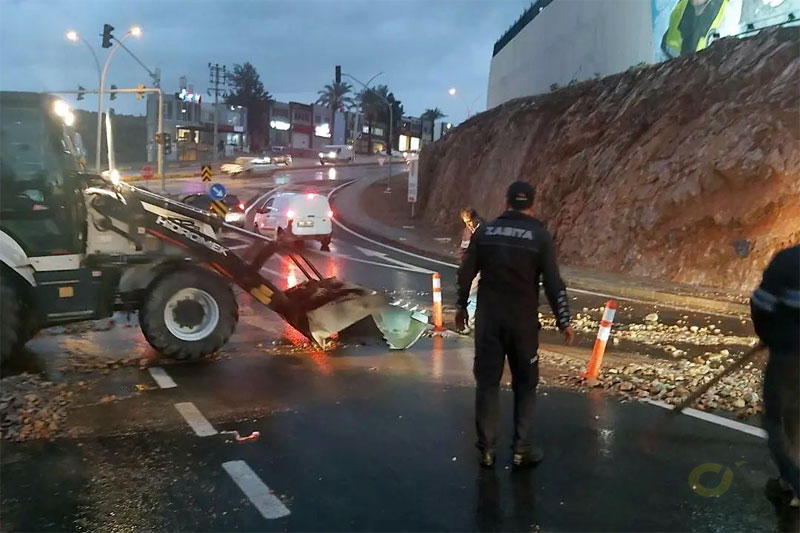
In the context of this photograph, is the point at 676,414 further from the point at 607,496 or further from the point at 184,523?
the point at 184,523

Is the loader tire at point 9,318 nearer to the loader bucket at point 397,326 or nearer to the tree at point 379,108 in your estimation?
the loader bucket at point 397,326

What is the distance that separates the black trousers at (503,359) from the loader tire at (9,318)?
469 centimetres

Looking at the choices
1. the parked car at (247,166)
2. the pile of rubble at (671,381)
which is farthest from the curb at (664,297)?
the parked car at (247,166)

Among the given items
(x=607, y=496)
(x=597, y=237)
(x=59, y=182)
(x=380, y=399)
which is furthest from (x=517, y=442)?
(x=597, y=237)

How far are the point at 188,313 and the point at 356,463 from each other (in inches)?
145

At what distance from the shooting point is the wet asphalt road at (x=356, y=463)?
4.29m

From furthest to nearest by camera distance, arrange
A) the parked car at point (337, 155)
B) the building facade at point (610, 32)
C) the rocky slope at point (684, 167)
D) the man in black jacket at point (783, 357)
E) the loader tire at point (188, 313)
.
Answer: the parked car at point (337, 155) → the building facade at point (610, 32) → the rocky slope at point (684, 167) → the loader tire at point (188, 313) → the man in black jacket at point (783, 357)

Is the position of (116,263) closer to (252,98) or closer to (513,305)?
(513,305)

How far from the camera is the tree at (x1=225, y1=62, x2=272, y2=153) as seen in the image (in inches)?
3967

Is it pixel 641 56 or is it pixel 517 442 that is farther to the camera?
pixel 641 56

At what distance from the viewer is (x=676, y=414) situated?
624 centimetres

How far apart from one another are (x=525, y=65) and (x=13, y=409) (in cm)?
3276

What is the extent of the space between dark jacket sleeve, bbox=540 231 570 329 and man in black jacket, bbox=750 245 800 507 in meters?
1.19

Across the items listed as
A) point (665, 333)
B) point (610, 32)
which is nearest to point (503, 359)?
point (665, 333)
